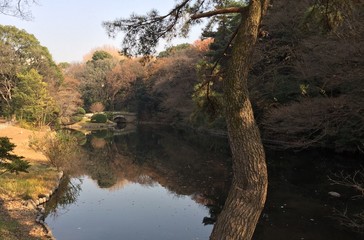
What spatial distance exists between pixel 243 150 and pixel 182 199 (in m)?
8.88

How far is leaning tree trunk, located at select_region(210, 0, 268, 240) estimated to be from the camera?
346cm

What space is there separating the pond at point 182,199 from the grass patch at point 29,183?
54 cm

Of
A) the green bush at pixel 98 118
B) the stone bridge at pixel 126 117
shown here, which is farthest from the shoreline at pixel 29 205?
the stone bridge at pixel 126 117

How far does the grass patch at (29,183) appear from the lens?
33.3 ft

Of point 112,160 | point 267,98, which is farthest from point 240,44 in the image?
point 112,160

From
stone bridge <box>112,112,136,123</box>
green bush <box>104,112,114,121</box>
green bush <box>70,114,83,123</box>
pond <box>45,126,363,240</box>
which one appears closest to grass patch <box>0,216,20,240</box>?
pond <box>45,126,363,240</box>

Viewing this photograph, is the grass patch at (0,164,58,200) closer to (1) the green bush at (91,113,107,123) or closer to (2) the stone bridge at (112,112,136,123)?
(1) the green bush at (91,113,107,123)

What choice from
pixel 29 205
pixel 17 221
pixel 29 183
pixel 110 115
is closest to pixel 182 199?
pixel 29 205

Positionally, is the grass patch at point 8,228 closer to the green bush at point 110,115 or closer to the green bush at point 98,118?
the green bush at point 98,118

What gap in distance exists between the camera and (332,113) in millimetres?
10391

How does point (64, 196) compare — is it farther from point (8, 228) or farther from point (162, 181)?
point (8, 228)

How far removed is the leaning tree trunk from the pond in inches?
205

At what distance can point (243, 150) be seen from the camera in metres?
3.58

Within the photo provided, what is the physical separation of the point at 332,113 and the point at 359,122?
3.01 meters
